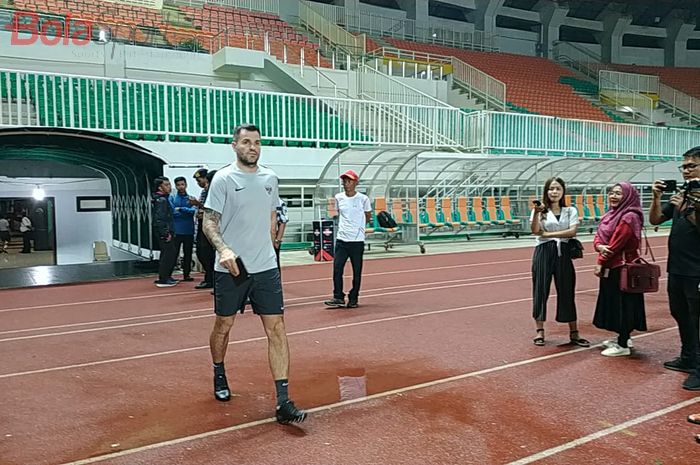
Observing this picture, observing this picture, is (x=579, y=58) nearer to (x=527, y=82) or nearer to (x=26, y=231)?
(x=527, y=82)

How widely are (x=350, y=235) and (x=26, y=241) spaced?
1589 cm

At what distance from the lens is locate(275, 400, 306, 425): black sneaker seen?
151 inches

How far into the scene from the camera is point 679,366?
4.95 metres

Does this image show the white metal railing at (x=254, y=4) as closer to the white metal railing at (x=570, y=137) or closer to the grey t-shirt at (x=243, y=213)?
the white metal railing at (x=570, y=137)

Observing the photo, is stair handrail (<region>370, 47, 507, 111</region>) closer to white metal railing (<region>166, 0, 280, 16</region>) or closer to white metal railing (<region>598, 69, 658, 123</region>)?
white metal railing (<region>166, 0, 280, 16</region>)

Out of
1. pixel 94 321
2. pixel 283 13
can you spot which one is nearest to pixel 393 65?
pixel 283 13

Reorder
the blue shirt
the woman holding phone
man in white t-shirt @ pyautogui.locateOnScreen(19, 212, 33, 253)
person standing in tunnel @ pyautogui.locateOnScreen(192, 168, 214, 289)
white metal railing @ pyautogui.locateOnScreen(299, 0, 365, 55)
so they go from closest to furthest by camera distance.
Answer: the woman holding phone
person standing in tunnel @ pyautogui.locateOnScreen(192, 168, 214, 289)
the blue shirt
man in white t-shirt @ pyautogui.locateOnScreen(19, 212, 33, 253)
white metal railing @ pyautogui.locateOnScreen(299, 0, 365, 55)

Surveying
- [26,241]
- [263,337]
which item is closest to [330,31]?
[26,241]

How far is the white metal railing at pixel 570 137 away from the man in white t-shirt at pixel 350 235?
1335 centimetres

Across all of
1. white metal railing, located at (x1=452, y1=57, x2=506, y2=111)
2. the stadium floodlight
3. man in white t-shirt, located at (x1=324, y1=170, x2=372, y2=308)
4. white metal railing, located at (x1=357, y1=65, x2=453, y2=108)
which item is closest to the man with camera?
man in white t-shirt, located at (x1=324, y1=170, x2=372, y2=308)

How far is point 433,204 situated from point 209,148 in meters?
6.60

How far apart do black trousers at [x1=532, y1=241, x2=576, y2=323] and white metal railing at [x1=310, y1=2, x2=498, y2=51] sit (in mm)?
25900

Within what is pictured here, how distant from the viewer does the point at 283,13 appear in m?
28.8

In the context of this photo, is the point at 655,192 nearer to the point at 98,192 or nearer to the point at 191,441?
the point at 191,441
